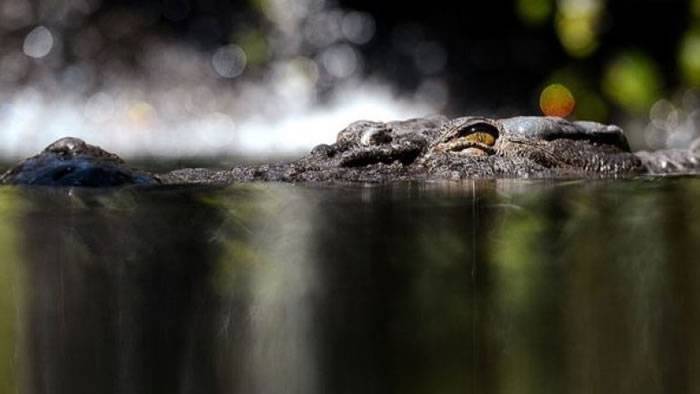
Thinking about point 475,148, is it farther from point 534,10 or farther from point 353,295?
point 534,10

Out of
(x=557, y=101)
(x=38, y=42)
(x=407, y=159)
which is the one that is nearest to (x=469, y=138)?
(x=407, y=159)

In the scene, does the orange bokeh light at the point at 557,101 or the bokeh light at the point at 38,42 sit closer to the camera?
the orange bokeh light at the point at 557,101

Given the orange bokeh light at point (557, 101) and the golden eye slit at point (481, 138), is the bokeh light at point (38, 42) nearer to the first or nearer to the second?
the orange bokeh light at point (557, 101)

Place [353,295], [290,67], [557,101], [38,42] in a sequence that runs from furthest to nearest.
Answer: [38,42] → [290,67] → [557,101] → [353,295]

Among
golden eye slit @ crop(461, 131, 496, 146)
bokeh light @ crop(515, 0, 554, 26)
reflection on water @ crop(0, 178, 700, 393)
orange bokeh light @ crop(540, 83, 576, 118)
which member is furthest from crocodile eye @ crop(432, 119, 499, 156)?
bokeh light @ crop(515, 0, 554, 26)

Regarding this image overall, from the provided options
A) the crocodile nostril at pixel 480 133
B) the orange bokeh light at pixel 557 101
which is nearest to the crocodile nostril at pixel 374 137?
the crocodile nostril at pixel 480 133

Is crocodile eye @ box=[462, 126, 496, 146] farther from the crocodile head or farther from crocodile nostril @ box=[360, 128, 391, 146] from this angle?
crocodile nostril @ box=[360, 128, 391, 146]

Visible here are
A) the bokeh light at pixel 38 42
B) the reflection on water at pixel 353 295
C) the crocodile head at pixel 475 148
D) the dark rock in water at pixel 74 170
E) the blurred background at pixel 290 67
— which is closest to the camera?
the reflection on water at pixel 353 295
